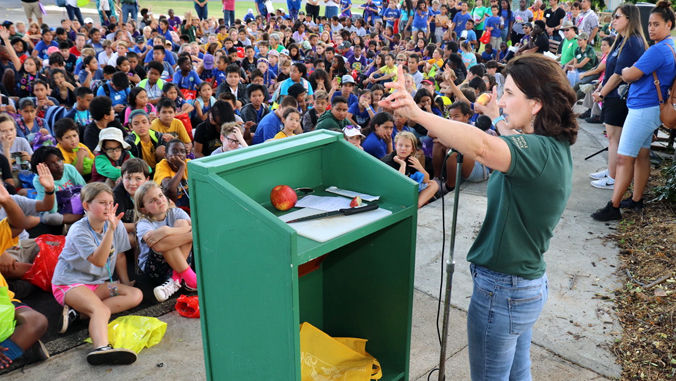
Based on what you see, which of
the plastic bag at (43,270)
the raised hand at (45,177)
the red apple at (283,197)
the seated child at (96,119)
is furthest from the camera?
the seated child at (96,119)

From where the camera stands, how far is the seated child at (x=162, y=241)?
14.5ft

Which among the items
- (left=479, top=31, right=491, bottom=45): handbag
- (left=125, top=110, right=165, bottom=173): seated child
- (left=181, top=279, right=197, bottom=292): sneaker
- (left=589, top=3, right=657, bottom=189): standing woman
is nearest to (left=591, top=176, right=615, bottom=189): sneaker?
(left=589, top=3, right=657, bottom=189): standing woman

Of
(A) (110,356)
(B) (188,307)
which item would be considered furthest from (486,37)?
(A) (110,356)

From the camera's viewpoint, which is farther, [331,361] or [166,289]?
[166,289]

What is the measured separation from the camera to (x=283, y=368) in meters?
2.17

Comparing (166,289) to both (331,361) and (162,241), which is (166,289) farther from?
(331,361)

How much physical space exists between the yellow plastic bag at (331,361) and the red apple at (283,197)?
2.41 feet

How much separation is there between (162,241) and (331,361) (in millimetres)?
2169

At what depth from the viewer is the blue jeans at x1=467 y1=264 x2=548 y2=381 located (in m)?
2.32

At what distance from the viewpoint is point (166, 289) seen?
14.6 ft

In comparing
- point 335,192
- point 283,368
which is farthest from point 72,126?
point 283,368

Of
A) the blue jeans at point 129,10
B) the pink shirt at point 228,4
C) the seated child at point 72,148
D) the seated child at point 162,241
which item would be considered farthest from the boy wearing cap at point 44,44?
the seated child at point 162,241

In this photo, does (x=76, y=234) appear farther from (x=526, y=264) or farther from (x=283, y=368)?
(x=526, y=264)

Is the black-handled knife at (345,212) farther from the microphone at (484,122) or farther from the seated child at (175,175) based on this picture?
the seated child at (175,175)
